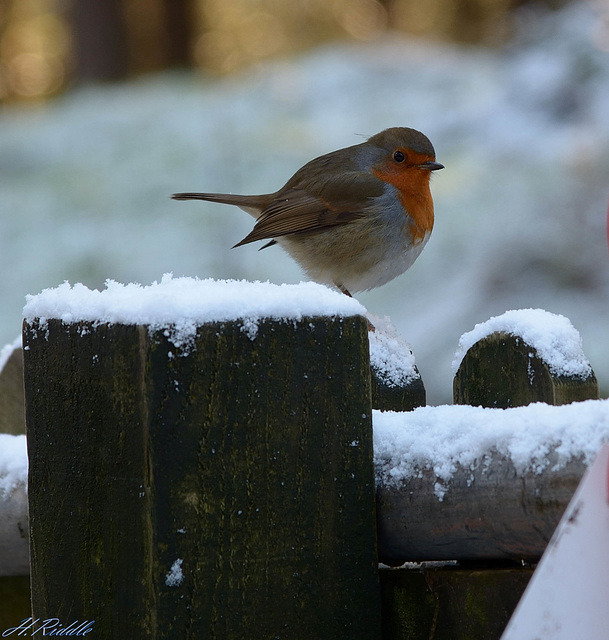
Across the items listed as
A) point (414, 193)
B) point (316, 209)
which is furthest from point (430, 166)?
point (316, 209)

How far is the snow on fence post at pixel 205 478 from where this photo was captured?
35.0 inches

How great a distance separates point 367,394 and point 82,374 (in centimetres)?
31

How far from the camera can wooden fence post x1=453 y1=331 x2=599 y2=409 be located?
1.09 metres

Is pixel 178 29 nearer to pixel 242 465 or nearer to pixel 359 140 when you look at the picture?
pixel 359 140

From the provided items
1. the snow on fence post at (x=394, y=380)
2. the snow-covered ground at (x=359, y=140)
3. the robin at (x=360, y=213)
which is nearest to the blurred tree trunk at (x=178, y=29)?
the snow-covered ground at (x=359, y=140)

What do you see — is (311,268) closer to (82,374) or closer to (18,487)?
(18,487)

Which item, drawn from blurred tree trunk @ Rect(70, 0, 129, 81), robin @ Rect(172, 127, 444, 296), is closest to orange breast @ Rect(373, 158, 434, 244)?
robin @ Rect(172, 127, 444, 296)

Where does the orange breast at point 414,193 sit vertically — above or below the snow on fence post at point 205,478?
above

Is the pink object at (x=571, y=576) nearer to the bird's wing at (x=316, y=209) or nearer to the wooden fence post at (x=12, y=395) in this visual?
the wooden fence post at (x=12, y=395)

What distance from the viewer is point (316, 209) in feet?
10.2

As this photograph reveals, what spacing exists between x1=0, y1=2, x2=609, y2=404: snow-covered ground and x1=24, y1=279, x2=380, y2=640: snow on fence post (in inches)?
128

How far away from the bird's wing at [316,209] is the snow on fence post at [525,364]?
6.19ft

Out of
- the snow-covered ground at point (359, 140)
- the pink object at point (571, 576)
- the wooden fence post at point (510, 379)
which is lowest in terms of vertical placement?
the pink object at point (571, 576)

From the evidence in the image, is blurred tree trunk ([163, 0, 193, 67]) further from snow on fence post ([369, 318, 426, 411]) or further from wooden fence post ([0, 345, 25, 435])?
snow on fence post ([369, 318, 426, 411])
